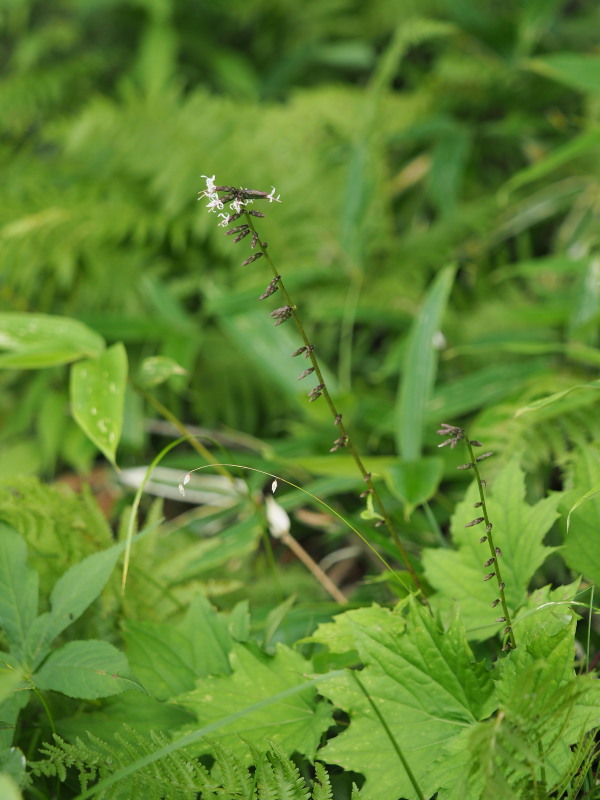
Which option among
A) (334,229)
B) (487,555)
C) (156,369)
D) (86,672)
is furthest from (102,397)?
(334,229)

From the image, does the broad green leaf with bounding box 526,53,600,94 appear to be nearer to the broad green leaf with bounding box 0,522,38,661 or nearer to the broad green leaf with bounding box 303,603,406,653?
the broad green leaf with bounding box 303,603,406,653

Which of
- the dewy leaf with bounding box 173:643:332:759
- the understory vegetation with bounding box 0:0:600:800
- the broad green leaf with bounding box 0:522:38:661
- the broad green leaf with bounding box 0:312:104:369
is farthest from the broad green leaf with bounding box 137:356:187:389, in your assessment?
the dewy leaf with bounding box 173:643:332:759

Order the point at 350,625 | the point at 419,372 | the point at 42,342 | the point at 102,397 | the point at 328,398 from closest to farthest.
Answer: the point at 328,398 < the point at 350,625 < the point at 102,397 < the point at 42,342 < the point at 419,372

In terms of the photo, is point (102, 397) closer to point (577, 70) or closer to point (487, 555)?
point (487, 555)

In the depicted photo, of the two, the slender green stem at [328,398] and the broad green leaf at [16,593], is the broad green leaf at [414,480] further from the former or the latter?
the broad green leaf at [16,593]

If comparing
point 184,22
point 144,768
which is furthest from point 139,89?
point 144,768

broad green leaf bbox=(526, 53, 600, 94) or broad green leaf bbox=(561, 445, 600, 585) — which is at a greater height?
broad green leaf bbox=(526, 53, 600, 94)

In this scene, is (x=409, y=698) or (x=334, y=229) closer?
(x=409, y=698)
